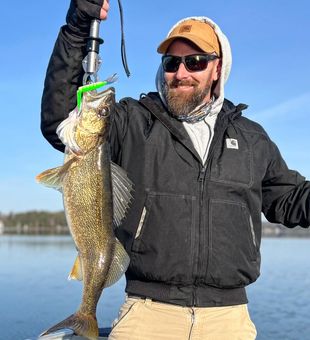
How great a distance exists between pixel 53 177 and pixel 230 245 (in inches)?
53.9

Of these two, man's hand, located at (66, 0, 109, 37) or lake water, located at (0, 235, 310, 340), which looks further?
lake water, located at (0, 235, 310, 340)

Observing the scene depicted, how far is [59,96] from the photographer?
11.1 feet

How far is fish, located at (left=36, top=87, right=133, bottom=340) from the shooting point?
337 centimetres

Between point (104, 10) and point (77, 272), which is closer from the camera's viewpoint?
point (104, 10)

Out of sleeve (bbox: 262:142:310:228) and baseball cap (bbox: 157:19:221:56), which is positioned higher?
baseball cap (bbox: 157:19:221:56)

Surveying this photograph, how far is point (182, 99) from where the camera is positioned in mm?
3871

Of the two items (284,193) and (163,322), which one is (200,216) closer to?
(163,322)

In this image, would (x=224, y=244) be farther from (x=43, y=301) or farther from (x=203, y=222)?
(x=43, y=301)

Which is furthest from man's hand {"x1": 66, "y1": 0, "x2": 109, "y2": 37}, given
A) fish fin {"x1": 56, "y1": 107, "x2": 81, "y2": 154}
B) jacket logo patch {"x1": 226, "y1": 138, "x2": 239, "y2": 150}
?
jacket logo patch {"x1": 226, "y1": 138, "x2": 239, "y2": 150}

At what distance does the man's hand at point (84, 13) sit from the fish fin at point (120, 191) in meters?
0.96

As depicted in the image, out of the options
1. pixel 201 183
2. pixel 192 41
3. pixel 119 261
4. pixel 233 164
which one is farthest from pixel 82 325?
pixel 192 41

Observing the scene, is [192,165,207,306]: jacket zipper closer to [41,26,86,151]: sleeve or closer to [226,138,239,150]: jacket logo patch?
[226,138,239,150]: jacket logo patch

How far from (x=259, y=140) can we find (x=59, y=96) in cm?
173

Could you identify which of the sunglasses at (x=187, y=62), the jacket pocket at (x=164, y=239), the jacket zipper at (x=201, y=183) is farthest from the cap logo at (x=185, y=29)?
the jacket pocket at (x=164, y=239)
